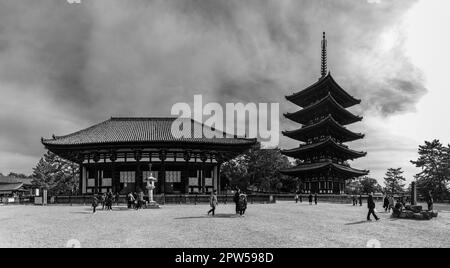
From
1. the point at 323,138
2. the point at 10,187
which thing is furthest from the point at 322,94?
the point at 10,187

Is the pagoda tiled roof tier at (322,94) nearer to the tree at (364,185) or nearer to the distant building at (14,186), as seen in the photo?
the tree at (364,185)

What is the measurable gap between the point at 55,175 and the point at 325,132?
146ft

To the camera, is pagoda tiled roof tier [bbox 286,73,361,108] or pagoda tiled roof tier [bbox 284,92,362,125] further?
pagoda tiled roof tier [bbox 286,73,361,108]

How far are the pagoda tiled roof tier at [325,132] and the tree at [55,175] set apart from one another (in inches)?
1410

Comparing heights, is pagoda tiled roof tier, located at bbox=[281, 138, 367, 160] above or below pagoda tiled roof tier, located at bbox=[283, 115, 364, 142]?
below

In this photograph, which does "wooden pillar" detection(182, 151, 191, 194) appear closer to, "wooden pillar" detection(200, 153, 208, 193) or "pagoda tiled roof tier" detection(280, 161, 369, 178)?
"wooden pillar" detection(200, 153, 208, 193)

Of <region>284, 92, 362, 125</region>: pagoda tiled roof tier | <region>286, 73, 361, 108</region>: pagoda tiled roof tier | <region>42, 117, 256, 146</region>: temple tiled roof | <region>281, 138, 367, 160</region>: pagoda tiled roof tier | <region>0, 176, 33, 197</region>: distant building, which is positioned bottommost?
<region>0, 176, 33, 197</region>: distant building

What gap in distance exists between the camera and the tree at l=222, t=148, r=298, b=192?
53.7m

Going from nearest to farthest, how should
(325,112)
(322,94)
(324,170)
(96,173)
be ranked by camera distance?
(96,173) < (324,170) < (325,112) < (322,94)

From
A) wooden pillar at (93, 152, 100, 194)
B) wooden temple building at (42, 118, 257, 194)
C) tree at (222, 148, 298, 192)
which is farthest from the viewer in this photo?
tree at (222, 148, 298, 192)

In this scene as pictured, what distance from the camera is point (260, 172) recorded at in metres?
53.8

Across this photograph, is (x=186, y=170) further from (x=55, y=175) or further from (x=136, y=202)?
(x=55, y=175)

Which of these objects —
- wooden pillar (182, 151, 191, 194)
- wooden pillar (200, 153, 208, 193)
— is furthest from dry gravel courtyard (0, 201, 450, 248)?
wooden pillar (200, 153, 208, 193)
